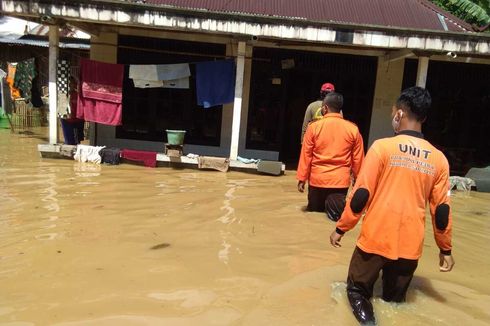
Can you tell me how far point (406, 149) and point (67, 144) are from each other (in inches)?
334

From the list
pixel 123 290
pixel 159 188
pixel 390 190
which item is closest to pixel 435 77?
pixel 159 188

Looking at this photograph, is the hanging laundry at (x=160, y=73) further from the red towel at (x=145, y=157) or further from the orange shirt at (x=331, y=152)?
the orange shirt at (x=331, y=152)

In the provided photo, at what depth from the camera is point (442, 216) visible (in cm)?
320

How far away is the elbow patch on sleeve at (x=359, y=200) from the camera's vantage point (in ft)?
10.4

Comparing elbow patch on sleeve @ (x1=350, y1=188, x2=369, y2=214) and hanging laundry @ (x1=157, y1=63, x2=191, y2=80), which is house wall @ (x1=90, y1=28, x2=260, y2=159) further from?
elbow patch on sleeve @ (x1=350, y1=188, x2=369, y2=214)

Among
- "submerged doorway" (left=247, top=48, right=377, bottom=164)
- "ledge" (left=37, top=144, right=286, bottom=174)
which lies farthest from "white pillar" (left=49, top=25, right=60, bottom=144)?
"submerged doorway" (left=247, top=48, right=377, bottom=164)

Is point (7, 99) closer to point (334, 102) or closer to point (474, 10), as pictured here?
point (334, 102)

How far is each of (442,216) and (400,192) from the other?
0.35 meters

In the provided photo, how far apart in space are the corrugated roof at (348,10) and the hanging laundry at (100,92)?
2488mm

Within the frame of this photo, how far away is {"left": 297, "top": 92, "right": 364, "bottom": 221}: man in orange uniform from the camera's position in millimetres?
5453

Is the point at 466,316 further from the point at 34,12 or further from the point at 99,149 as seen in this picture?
the point at 34,12

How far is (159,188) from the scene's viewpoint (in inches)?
297

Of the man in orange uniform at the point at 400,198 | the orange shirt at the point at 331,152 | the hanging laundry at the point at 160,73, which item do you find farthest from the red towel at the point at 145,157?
the man in orange uniform at the point at 400,198

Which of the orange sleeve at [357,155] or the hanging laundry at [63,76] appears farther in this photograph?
the hanging laundry at [63,76]
